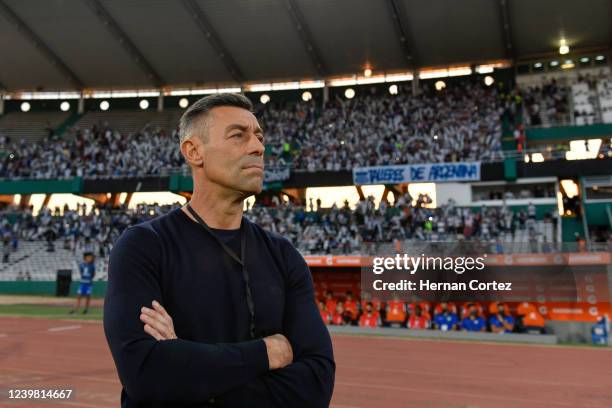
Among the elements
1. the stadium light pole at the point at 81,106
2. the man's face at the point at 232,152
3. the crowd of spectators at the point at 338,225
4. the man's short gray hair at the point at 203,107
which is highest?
the stadium light pole at the point at 81,106

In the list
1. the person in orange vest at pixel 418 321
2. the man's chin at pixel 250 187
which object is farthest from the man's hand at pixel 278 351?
the person in orange vest at pixel 418 321

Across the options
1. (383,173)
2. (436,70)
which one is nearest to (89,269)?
(383,173)

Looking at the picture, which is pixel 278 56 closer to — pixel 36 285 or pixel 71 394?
pixel 36 285

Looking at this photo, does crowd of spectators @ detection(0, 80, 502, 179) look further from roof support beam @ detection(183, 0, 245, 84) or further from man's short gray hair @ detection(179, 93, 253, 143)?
man's short gray hair @ detection(179, 93, 253, 143)

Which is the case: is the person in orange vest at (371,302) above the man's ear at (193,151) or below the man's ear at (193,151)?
below

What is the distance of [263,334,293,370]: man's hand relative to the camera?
2162mm

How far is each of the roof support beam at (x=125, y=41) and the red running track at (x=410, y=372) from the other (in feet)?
89.3

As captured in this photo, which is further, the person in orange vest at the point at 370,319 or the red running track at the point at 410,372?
the person in orange vest at the point at 370,319

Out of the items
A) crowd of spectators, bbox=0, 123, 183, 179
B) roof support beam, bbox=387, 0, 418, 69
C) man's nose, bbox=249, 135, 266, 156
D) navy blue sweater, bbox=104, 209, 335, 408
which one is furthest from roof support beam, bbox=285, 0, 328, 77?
navy blue sweater, bbox=104, 209, 335, 408

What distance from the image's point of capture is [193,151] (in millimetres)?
2418

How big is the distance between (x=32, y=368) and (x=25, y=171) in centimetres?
3384

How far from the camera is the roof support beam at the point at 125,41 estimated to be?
33.7m

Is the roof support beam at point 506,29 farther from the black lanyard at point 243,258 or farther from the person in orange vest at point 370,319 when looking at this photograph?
the black lanyard at point 243,258

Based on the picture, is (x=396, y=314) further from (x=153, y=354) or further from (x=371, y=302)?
(x=153, y=354)
